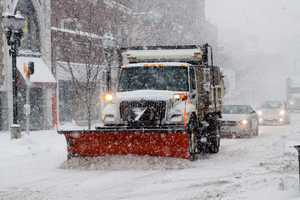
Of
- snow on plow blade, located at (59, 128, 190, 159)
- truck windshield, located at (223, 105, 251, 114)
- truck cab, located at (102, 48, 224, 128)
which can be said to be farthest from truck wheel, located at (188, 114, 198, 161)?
truck windshield, located at (223, 105, 251, 114)

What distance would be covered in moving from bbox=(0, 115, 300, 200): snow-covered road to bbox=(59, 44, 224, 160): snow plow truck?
1.01 ft

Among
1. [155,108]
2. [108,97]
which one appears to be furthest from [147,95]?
[108,97]

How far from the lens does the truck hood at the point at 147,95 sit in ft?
49.1

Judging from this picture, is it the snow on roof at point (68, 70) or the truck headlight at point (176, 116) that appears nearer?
the truck headlight at point (176, 116)

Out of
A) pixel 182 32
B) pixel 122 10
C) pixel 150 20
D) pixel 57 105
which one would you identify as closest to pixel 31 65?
pixel 57 105

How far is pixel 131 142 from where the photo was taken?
14391 millimetres

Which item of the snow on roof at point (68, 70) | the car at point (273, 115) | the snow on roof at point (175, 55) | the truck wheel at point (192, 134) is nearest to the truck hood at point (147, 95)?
the truck wheel at point (192, 134)

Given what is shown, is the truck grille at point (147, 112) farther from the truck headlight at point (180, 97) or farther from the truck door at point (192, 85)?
the truck door at point (192, 85)

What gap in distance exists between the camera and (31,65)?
2100 cm

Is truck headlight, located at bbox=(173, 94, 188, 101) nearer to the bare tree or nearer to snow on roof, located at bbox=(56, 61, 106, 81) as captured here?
snow on roof, located at bbox=(56, 61, 106, 81)

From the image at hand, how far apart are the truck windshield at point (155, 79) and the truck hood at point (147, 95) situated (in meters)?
0.36

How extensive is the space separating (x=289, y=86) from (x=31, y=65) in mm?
41944

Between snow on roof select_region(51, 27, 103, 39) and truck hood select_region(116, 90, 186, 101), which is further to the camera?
snow on roof select_region(51, 27, 103, 39)

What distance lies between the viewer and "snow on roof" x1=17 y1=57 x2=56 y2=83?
1159 inches
